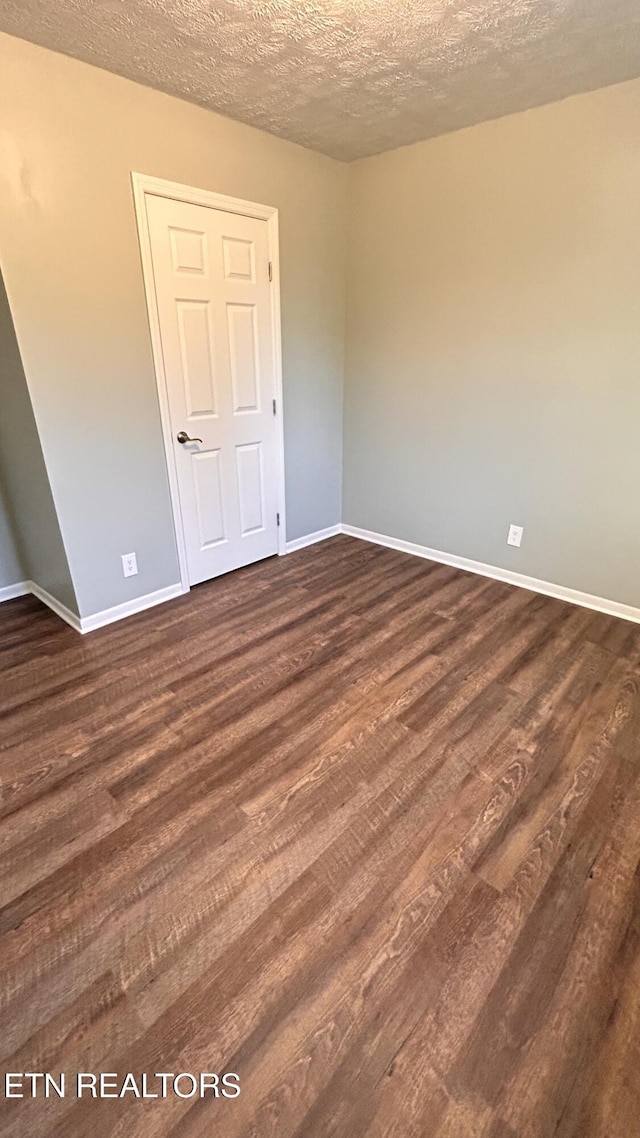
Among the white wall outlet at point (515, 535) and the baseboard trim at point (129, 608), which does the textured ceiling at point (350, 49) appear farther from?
the baseboard trim at point (129, 608)

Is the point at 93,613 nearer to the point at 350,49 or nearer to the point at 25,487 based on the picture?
the point at 25,487

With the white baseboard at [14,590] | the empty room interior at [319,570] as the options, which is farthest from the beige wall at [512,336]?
the white baseboard at [14,590]

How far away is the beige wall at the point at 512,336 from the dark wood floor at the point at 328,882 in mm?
839

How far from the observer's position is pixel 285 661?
242 centimetres

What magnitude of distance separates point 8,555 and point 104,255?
1.76 metres

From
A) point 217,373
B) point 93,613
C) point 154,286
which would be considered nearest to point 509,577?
point 217,373

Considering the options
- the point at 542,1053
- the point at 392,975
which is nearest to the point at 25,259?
the point at 392,975

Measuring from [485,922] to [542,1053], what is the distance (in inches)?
10.7

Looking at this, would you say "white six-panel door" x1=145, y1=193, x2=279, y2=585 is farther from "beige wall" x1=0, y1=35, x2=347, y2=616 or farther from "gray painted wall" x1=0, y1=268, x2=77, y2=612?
"gray painted wall" x1=0, y1=268, x2=77, y2=612

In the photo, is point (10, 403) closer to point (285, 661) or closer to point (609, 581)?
point (285, 661)

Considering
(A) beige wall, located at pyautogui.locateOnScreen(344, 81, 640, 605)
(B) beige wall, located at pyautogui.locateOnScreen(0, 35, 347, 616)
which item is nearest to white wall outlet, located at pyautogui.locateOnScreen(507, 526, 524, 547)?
(A) beige wall, located at pyautogui.locateOnScreen(344, 81, 640, 605)

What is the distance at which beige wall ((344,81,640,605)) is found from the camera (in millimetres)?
2385

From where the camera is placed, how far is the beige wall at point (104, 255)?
6.49ft

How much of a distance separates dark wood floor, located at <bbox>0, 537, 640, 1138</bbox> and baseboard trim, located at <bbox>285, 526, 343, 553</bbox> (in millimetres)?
1246
